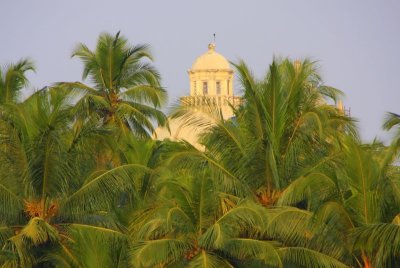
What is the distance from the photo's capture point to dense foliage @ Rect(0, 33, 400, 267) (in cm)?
3994

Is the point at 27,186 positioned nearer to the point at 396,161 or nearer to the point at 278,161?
the point at 278,161

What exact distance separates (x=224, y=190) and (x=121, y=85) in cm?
1216

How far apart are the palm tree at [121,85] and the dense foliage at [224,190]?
21.5 feet

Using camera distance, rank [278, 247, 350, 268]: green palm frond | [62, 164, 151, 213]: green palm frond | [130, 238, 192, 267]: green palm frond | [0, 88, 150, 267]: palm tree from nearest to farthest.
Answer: [130, 238, 192, 267]: green palm frond < [278, 247, 350, 268]: green palm frond < [0, 88, 150, 267]: palm tree < [62, 164, 151, 213]: green palm frond

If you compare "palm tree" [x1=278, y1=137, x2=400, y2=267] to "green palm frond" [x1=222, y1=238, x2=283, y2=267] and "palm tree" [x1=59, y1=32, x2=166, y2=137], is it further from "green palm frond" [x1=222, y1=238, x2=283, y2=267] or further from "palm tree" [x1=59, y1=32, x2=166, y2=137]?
"palm tree" [x1=59, y1=32, x2=166, y2=137]

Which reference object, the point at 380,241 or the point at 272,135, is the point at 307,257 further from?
the point at 272,135

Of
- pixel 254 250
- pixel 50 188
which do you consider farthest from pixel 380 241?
pixel 50 188

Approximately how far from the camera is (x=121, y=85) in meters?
53.0

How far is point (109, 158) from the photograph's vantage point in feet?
159

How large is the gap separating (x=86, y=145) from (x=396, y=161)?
913 centimetres

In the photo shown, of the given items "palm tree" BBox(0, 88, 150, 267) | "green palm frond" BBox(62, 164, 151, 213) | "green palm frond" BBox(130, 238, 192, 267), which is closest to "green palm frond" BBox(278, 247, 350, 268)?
"green palm frond" BBox(130, 238, 192, 267)

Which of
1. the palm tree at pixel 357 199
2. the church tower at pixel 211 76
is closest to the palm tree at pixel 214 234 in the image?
the palm tree at pixel 357 199

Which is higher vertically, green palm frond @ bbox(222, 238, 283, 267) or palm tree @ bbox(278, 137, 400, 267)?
palm tree @ bbox(278, 137, 400, 267)

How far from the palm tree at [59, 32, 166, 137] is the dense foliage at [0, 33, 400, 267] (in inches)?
258
